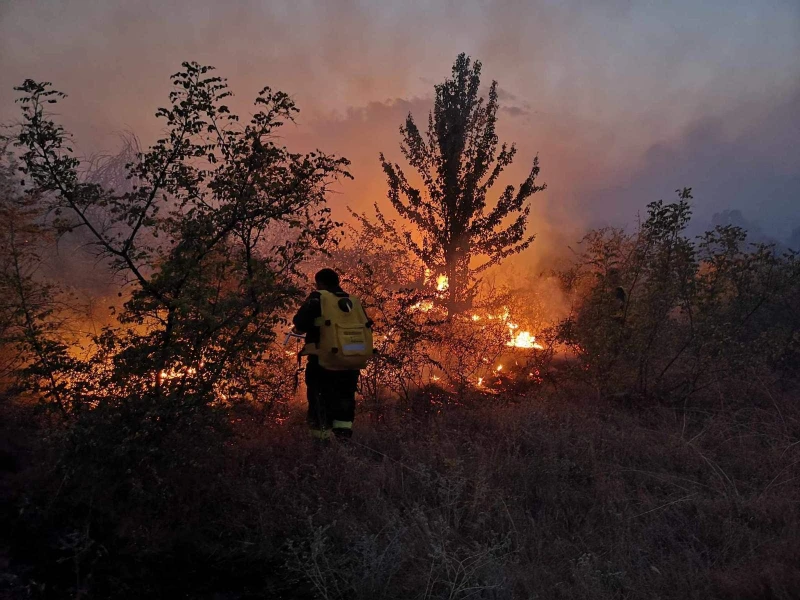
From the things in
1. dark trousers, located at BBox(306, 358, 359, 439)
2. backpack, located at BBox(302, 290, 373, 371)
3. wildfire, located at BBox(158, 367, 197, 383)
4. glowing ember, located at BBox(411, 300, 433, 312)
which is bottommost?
dark trousers, located at BBox(306, 358, 359, 439)

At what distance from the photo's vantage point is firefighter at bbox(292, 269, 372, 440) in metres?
4.87

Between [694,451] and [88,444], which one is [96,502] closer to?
[88,444]

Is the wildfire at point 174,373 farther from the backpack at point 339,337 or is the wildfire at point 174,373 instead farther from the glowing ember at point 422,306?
the glowing ember at point 422,306

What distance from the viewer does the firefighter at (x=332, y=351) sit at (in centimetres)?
487

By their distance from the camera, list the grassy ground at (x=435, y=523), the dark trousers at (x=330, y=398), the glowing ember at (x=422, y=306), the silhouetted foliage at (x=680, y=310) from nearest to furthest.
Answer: the grassy ground at (x=435, y=523) → the dark trousers at (x=330, y=398) → the glowing ember at (x=422, y=306) → the silhouetted foliage at (x=680, y=310)

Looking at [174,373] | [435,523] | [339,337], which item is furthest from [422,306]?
[435,523]

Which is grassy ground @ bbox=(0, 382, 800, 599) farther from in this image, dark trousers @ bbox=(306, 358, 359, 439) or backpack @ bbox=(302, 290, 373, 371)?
backpack @ bbox=(302, 290, 373, 371)

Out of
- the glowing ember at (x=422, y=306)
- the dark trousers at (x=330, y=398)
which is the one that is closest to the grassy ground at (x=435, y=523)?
the dark trousers at (x=330, y=398)

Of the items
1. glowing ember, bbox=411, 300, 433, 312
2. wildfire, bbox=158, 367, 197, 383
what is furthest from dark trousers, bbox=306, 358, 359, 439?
glowing ember, bbox=411, 300, 433, 312

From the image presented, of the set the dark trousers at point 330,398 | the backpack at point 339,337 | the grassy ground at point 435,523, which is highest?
the backpack at point 339,337

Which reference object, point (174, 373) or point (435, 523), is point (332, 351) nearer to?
point (174, 373)

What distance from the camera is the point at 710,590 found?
2.88 metres

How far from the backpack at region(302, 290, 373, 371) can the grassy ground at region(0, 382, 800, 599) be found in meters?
0.82

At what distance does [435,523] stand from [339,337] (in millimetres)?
2131
